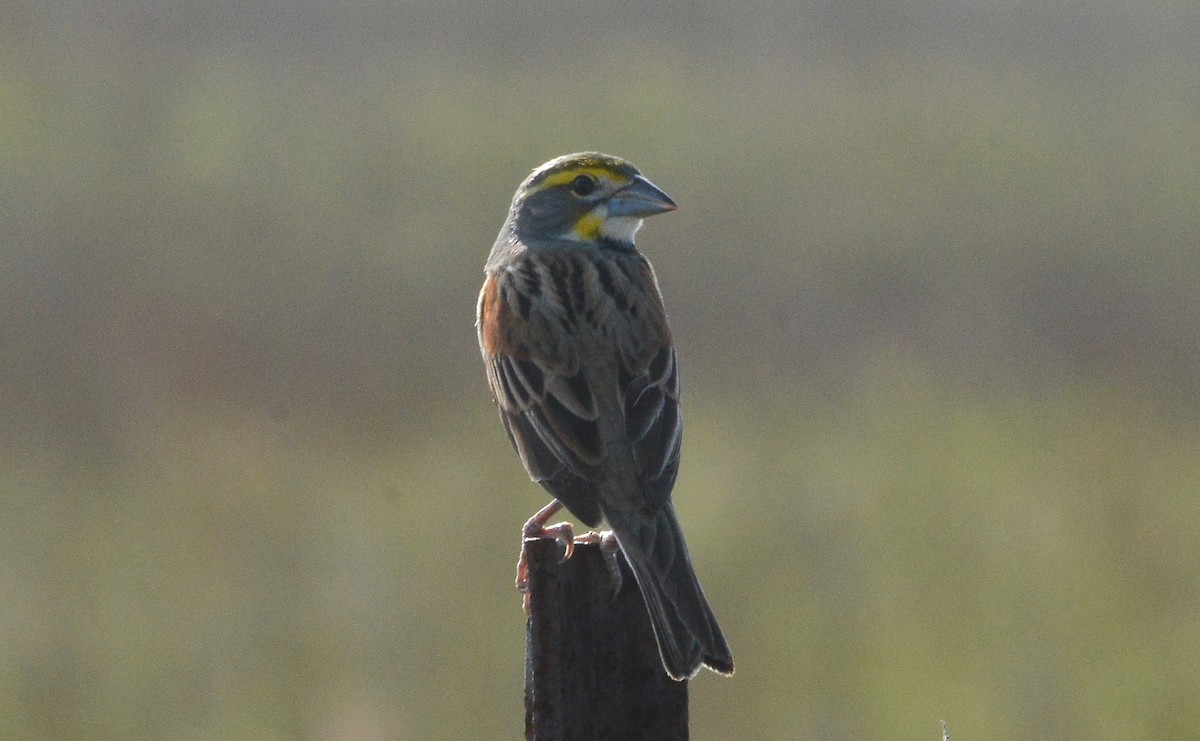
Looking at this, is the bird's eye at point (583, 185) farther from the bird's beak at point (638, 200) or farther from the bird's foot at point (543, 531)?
the bird's foot at point (543, 531)

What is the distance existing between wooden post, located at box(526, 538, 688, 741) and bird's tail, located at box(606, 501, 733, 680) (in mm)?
74

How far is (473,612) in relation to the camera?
726 cm

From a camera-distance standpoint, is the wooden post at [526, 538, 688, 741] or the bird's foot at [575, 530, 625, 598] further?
the bird's foot at [575, 530, 625, 598]

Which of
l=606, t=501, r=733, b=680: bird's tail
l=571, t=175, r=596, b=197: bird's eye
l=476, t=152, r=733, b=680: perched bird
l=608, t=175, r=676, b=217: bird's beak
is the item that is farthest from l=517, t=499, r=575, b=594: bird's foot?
l=571, t=175, r=596, b=197: bird's eye

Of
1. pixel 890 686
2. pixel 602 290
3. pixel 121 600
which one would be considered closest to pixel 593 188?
pixel 602 290

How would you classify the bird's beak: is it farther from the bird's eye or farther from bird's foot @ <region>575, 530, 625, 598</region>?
bird's foot @ <region>575, 530, 625, 598</region>

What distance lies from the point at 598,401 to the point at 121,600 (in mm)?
3432

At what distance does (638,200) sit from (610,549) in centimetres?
202

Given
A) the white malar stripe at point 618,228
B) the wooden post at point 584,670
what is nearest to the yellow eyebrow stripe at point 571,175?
the white malar stripe at point 618,228

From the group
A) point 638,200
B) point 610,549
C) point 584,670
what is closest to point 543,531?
point 610,549

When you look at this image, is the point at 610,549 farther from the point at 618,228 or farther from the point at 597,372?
the point at 618,228

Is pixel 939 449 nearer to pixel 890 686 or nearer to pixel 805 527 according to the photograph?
pixel 805 527

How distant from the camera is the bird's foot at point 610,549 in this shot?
4.07m

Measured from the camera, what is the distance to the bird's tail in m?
3.92
